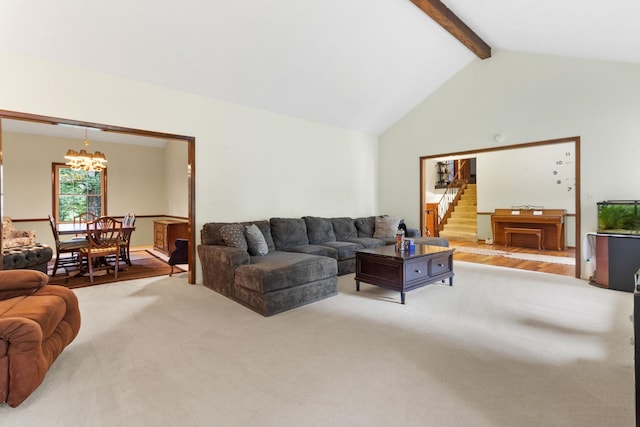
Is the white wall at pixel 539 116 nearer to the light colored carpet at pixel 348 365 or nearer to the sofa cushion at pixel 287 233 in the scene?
the light colored carpet at pixel 348 365

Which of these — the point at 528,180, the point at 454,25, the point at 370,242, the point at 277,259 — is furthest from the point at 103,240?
the point at 528,180

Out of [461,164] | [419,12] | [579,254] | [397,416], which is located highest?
[419,12]

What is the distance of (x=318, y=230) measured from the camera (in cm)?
534

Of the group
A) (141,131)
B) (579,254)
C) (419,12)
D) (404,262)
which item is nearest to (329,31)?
(419,12)

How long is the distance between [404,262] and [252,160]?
2.95 m

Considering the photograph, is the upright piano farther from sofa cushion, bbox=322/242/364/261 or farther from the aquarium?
sofa cushion, bbox=322/242/364/261

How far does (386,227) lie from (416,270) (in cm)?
250

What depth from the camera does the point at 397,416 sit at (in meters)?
1.62

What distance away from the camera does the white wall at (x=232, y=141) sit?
11.0 ft

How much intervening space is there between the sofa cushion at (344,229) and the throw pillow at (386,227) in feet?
1.52

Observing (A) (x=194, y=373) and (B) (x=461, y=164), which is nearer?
(A) (x=194, y=373)

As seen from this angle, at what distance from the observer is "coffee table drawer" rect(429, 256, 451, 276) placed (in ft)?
12.4

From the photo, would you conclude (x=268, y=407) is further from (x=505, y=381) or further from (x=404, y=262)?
(x=404, y=262)

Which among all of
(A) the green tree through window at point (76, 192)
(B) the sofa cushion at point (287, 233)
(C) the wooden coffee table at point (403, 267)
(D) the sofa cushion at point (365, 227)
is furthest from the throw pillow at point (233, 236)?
(A) the green tree through window at point (76, 192)
